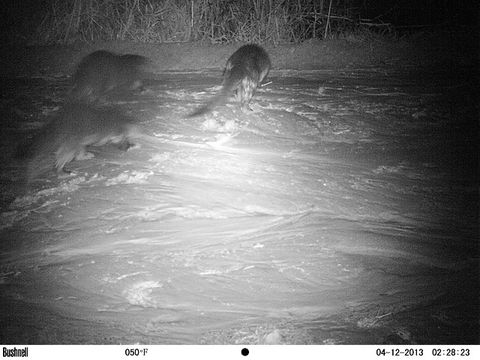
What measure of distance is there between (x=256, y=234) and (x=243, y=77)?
124 inches

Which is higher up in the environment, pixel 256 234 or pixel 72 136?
pixel 72 136

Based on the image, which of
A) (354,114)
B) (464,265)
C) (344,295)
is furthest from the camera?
(354,114)

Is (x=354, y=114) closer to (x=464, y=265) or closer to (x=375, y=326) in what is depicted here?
(x=464, y=265)

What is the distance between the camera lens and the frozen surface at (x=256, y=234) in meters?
2.29

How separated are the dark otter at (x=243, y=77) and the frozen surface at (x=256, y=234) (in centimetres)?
33

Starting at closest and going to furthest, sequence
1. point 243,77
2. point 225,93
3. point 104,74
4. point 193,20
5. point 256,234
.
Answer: point 256,234 → point 225,93 → point 243,77 → point 104,74 → point 193,20

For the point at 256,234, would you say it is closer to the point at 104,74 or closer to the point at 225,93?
the point at 225,93

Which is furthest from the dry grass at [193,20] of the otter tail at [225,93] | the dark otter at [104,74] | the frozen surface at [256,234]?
the frozen surface at [256,234]

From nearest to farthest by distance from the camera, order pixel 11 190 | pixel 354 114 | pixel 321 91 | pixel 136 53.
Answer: pixel 11 190 < pixel 354 114 < pixel 321 91 < pixel 136 53

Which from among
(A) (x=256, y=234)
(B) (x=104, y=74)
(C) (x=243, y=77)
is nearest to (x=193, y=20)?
(B) (x=104, y=74)

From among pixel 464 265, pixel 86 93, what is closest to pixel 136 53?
pixel 86 93

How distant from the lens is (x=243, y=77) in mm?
5656

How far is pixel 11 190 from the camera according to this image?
370 cm

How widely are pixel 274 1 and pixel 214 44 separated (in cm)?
145
